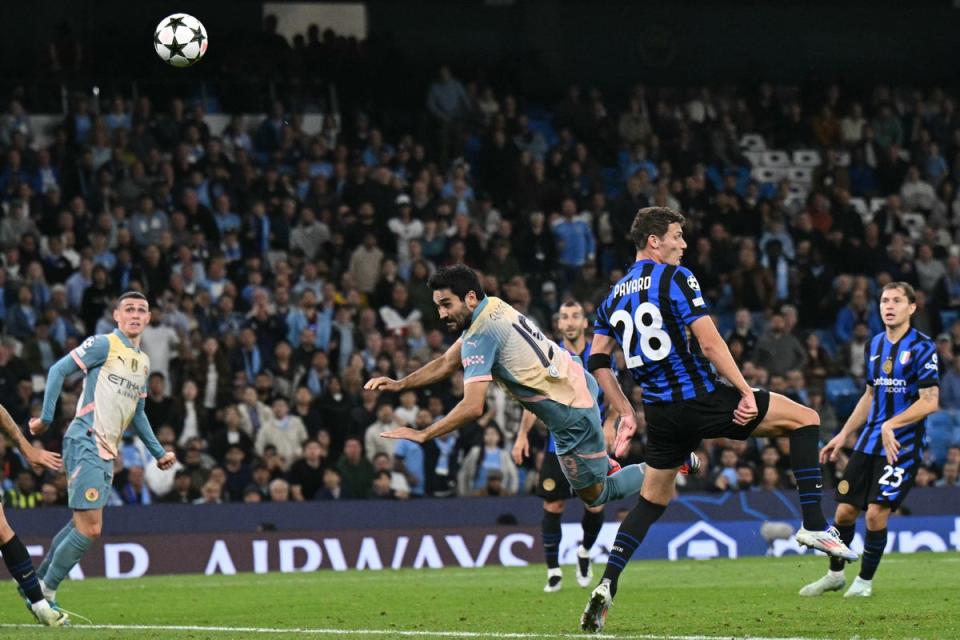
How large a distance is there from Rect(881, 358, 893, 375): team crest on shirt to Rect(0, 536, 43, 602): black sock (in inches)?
245

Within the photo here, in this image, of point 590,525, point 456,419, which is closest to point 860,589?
point 590,525

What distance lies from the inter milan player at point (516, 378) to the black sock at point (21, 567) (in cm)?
258

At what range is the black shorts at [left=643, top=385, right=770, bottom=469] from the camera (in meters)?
9.53

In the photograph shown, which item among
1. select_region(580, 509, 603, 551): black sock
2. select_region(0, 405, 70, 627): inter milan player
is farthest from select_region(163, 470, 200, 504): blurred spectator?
select_region(0, 405, 70, 627): inter milan player

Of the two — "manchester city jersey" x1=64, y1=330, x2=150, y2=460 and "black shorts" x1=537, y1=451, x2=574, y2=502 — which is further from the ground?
"manchester city jersey" x1=64, y1=330, x2=150, y2=460

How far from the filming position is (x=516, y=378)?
10148 millimetres

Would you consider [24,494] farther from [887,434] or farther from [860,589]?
[887,434]

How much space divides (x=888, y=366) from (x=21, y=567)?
20.7 feet

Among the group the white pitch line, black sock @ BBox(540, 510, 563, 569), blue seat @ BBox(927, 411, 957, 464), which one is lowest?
blue seat @ BBox(927, 411, 957, 464)

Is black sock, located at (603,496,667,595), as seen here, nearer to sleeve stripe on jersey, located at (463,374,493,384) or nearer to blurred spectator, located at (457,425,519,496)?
sleeve stripe on jersey, located at (463,374,493,384)

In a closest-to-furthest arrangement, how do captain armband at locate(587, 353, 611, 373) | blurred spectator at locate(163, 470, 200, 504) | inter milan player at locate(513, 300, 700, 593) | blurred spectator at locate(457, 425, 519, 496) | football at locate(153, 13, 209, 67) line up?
captain armband at locate(587, 353, 611, 373) < inter milan player at locate(513, 300, 700, 593) < football at locate(153, 13, 209, 67) < blurred spectator at locate(163, 470, 200, 504) < blurred spectator at locate(457, 425, 519, 496)

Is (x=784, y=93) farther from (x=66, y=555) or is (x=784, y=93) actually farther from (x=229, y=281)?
(x=66, y=555)

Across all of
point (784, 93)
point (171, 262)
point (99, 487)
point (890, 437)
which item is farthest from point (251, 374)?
point (784, 93)

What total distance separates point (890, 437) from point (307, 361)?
34.0ft
